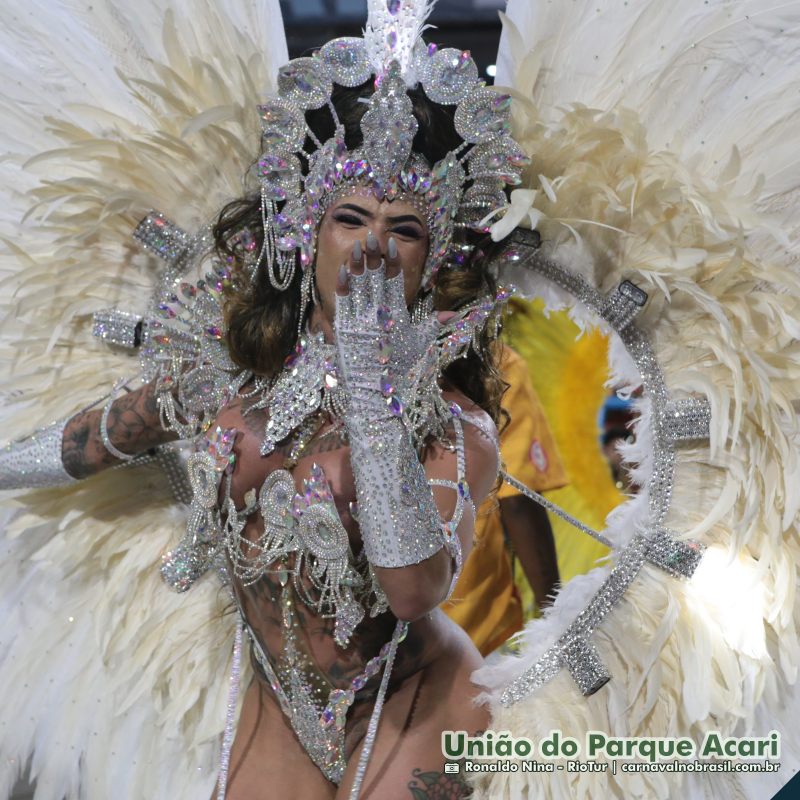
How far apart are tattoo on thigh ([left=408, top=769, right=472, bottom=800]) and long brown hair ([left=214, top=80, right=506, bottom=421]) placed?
2.08ft

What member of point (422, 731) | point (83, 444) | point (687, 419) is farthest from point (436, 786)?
point (83, 444)

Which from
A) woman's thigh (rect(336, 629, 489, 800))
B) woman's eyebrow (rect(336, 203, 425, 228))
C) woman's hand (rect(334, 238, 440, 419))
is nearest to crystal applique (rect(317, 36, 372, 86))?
woman's eyebrow (rect(336, 203, 425, 228))

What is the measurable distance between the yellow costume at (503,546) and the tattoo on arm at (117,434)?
34.8 inches

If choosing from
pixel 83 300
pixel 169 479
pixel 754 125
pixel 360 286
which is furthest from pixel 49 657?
pixel 754 125

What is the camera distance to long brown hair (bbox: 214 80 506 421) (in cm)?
172

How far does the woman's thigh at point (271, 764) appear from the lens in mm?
1726

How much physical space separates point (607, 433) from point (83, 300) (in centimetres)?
167

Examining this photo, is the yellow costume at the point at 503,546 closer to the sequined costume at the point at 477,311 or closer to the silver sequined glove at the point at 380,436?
the sequined costume at the point at 477,311

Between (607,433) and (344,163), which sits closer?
(344,163)

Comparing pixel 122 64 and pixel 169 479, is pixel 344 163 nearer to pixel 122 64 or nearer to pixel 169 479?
pixel 122 64

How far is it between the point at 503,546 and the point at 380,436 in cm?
136

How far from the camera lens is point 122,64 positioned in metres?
1.93

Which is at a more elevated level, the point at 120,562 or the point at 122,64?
the point at 122,64

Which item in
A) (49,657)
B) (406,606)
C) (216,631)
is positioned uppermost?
(406,606)
